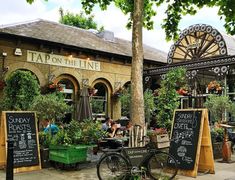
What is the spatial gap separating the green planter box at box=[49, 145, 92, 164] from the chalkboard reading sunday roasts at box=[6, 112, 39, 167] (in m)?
0.55

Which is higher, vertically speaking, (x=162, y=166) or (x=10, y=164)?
(x=10, y=164)

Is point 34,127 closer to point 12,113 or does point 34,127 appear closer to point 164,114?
point 12,113

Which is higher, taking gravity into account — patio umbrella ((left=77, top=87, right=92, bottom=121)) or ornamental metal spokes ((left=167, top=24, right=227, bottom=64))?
ornamental metal spokes ((left=167, top=24, right=227, bottom=64))

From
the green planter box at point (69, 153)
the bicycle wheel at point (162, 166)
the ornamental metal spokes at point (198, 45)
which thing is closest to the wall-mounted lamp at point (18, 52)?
the green planter box at point (69, 153)

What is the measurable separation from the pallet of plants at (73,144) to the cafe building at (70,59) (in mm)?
6593

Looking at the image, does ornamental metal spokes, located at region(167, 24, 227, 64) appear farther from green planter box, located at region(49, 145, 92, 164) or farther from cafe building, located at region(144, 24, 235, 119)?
green planter box, located at region(49, 145, 92, 164)

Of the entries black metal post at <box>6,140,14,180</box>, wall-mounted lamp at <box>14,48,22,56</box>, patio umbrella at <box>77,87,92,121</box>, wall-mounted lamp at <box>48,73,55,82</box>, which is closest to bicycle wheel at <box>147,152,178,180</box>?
black metal post at <box>6,140,14,180</box>

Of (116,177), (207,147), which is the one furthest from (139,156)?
(207,147)

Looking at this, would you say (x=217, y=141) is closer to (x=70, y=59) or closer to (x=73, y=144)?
(x=73, y=144)

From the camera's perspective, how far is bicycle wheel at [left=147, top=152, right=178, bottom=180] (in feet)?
24.1

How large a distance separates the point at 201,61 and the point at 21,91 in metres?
11.0

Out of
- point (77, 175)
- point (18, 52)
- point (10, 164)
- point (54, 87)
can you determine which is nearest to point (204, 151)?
point (77, 175)

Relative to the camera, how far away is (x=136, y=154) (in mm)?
6902

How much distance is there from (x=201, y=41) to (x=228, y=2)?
1124cm
